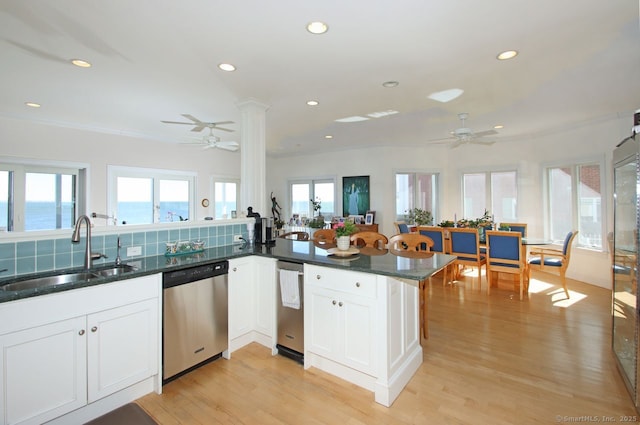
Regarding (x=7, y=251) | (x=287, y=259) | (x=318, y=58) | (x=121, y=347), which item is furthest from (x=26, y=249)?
(x=318, y=58)

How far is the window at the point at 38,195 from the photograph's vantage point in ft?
15.0

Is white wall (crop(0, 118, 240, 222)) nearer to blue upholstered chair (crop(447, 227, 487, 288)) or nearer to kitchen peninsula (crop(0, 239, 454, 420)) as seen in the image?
kitchen peninsula (crop(0, 239, 454, 420))

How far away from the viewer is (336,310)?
7.65 feet

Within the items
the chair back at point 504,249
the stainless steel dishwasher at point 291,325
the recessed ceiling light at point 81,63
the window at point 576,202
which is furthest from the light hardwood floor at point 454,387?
the recessed ceiling light at point 81,63

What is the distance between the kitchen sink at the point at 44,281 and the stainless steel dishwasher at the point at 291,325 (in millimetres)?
1460

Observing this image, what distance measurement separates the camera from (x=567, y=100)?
404cm

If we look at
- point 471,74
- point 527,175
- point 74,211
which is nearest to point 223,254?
point 471,74

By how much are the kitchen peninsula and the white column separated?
3.57 ft

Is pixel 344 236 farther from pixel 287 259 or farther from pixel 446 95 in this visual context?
pixel 446 95

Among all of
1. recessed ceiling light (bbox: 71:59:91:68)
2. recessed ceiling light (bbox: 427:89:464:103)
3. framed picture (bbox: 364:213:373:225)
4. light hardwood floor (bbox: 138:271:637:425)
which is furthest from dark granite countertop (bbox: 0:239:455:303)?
framed picture (bbox: 364:213:373:225)

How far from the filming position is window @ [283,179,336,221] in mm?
7723

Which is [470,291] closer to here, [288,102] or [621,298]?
[621,298]

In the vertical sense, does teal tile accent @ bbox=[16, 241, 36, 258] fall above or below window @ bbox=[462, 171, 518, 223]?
below

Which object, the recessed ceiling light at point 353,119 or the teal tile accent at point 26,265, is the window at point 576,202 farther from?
the teal tile accent at point 26,265
